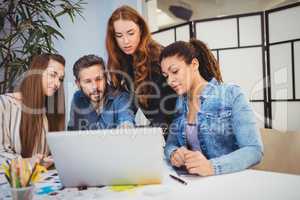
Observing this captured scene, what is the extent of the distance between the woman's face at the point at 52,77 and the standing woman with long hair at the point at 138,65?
319 millimetres

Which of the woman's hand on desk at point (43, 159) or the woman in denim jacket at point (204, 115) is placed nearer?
the woman in denim jacket at point (204, 115)

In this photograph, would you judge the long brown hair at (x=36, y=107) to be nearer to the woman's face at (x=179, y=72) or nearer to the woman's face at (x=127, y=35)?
the woman's face at (x=127, y=35)

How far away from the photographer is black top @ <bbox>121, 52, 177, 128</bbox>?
1770 mm

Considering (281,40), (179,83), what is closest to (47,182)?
(179,83)

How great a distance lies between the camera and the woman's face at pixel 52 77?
186 cm

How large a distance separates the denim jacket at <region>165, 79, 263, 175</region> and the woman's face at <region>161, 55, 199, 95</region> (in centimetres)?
10

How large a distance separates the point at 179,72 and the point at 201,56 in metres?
0.15

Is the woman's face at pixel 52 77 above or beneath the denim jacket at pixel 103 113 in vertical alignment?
above

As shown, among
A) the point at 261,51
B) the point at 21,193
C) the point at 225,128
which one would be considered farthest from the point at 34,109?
the point at 261,51

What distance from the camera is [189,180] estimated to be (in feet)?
4.41

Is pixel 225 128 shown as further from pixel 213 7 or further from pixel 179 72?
pixel 213 7

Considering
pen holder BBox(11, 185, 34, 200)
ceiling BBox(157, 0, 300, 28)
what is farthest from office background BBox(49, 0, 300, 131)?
pen holder BBox(11, 185, 34, 200)

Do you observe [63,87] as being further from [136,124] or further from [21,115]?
[136,124]

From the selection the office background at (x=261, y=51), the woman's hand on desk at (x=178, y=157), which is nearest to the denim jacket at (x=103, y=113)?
the woman's hand on desk at (x=178, y=157)
